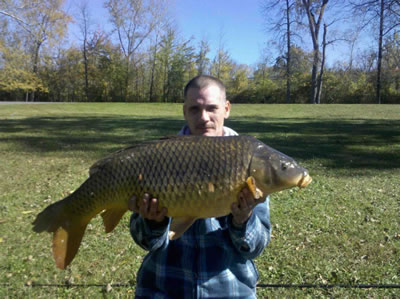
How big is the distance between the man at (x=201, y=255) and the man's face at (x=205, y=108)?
1.97 feet

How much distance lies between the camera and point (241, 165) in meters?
1.65

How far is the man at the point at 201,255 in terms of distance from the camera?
1792 millimetres

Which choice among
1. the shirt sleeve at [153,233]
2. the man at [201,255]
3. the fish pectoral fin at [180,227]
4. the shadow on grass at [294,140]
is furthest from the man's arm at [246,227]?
the shadow on grass at [294,140]

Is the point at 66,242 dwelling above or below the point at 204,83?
below

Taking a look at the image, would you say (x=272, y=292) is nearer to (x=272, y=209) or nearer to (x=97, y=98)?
(x=272, y=209)

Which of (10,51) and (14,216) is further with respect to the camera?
(10,51)

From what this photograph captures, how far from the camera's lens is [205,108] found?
208 cm

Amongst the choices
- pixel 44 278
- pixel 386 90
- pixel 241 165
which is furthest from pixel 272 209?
pixel 386 90

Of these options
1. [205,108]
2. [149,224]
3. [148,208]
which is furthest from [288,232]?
[148,208]

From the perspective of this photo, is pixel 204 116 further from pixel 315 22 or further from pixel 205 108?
pixel 315 22

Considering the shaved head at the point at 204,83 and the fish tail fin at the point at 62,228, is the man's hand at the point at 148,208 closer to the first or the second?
the fish tail fin at the point at 62,228

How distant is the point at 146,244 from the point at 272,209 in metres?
3.33

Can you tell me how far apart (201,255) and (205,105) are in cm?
91

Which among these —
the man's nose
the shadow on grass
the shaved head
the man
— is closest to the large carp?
the man
